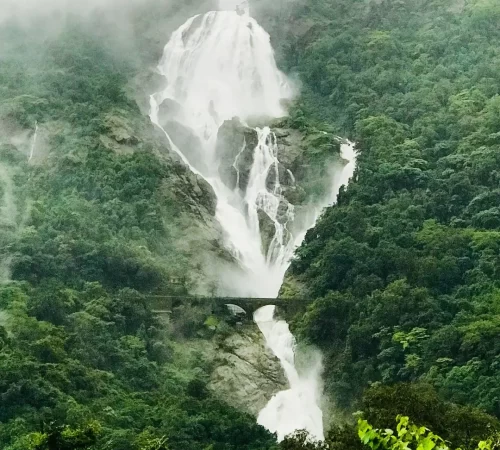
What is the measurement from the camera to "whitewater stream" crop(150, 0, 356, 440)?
46438mm

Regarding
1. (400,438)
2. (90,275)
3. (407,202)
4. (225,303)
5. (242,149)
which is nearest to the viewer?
(400,438)

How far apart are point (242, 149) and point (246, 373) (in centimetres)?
2190

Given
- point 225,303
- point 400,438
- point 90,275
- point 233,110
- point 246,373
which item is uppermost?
point 233,110

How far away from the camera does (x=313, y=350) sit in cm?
4681

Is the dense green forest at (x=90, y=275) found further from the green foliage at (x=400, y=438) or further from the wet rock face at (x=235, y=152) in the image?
the green foliage at (x=400, y=438)

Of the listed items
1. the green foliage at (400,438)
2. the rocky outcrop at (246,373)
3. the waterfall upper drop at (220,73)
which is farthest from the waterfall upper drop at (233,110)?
the green foliage at (400,438)

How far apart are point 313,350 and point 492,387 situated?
37.0 feet

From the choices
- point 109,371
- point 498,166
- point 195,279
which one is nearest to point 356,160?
point 498,166

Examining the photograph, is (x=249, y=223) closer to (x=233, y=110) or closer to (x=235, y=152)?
(x=235, y=152)

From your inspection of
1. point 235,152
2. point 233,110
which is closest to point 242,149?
point 235,152

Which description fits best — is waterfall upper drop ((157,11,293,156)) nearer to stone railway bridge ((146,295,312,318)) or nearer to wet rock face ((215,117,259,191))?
wet rock face ((215,117,259,191))

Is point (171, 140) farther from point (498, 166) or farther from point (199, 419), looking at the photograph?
point (199, 419)

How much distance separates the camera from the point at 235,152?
213 ft

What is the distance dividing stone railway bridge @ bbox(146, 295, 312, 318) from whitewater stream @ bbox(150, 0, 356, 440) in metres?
0.79
